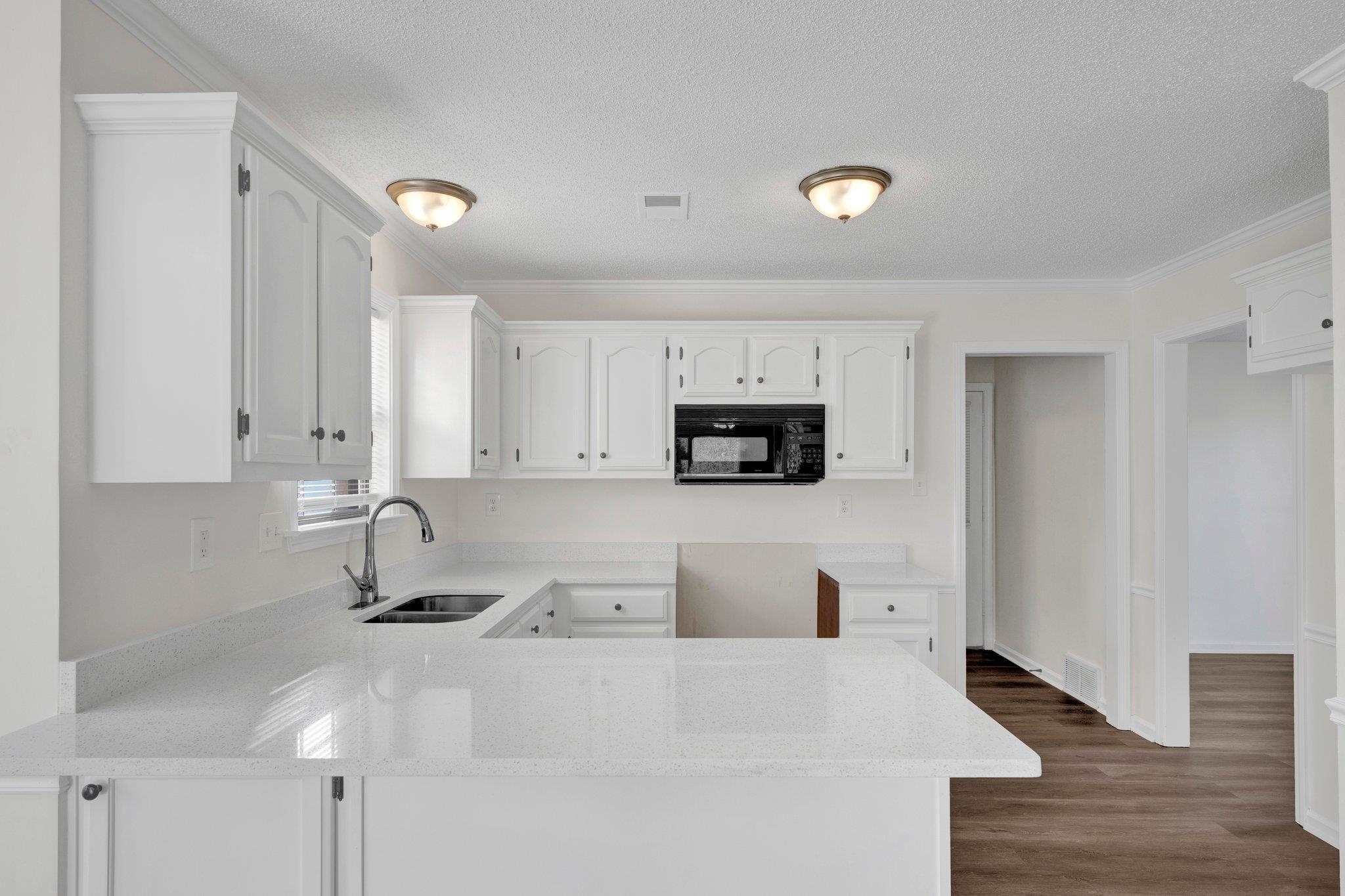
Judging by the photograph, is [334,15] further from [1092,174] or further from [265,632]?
[1092,174]

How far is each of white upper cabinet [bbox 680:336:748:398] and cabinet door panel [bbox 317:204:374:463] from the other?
1939 millimetres

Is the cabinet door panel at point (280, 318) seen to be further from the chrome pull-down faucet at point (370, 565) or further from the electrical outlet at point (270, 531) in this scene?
the chrome pull-down faucet at point (370, 565)

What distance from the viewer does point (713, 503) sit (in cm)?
416

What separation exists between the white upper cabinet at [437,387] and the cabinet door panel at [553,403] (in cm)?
54

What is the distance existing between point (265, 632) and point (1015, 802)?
2915 millimetres

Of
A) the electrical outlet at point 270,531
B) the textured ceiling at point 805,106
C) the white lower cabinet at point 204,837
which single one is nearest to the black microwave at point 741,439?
the textured ceiling at point 805,106

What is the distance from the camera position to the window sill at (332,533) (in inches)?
92.5

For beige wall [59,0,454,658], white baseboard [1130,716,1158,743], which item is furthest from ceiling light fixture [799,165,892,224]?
white baseboard [1130,716,1158,743]

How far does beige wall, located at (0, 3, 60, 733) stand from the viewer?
1433 millimetres

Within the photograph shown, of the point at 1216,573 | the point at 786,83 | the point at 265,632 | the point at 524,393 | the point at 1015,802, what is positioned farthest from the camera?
the point at 1216,573

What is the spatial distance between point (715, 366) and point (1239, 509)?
15.1ft

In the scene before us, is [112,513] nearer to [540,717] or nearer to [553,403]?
[540,717]

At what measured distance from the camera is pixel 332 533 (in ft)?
8.51

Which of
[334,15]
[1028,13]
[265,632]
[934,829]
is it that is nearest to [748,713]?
[934,829]
